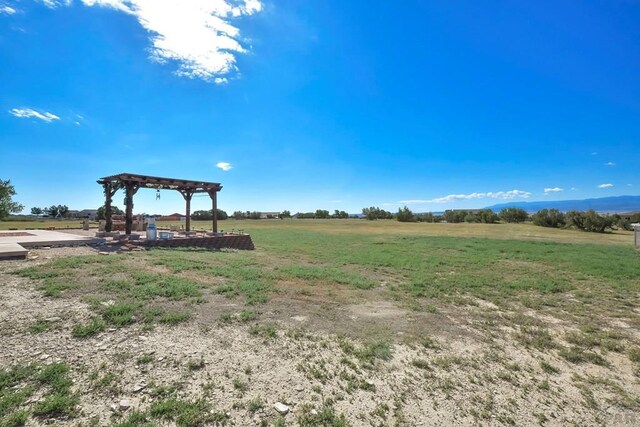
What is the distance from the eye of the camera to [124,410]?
2.74 metres

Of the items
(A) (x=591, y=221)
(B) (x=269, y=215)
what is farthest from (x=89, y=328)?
(B) (x=269, y=215)

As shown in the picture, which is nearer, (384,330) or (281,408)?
(281,408)

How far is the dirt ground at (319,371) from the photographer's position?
9.79 feet

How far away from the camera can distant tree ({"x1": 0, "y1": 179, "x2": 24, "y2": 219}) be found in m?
20.0

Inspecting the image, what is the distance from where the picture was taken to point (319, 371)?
3.61 m

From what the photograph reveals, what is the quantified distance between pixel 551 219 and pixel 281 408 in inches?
1712

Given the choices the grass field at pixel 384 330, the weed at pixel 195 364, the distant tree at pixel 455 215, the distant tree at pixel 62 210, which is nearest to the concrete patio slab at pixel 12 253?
the grass field at pixel 384 330

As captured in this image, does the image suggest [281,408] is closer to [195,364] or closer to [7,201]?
[195,364]

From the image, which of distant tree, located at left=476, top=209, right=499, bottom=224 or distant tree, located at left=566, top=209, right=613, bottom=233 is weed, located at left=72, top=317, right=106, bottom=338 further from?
distant tree, located at left=476, top=209, right=499, bottom=224

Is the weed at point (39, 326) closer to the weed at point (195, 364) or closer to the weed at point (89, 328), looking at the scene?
the weed at point (89, 328)

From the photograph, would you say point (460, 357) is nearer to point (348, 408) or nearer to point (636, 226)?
point (348, 408)

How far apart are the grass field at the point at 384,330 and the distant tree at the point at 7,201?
18770 millimetres

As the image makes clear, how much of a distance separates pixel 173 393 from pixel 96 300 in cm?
307

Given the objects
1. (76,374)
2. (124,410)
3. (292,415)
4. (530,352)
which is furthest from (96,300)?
(530,352)
